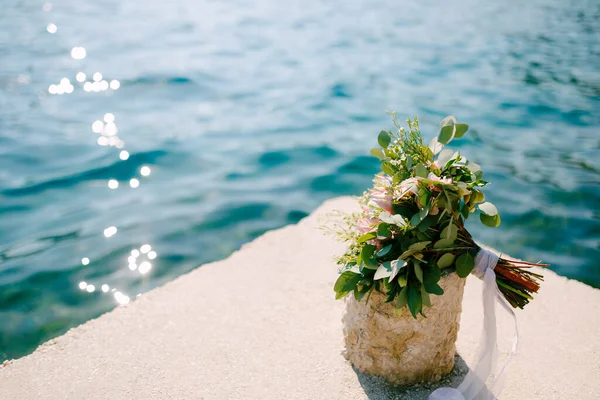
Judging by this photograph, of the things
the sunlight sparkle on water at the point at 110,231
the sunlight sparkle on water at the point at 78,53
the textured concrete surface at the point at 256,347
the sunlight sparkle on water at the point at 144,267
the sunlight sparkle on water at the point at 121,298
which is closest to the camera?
the textured concrete surface at the point at 256,347

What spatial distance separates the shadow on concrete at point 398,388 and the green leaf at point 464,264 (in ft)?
2.26

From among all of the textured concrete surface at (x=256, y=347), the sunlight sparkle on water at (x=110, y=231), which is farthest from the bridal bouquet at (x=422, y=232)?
the sunlight sparkle on water at (x=110, y=231)

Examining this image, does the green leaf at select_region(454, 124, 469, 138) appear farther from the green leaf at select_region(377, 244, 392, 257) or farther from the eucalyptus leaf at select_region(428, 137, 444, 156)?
the green leaf at select_region(377, 244, 392, 257)

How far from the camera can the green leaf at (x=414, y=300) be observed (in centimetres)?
256

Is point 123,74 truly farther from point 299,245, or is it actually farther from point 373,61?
point 299,245

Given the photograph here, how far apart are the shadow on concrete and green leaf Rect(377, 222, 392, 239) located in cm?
83

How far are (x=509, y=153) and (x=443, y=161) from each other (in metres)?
4.16

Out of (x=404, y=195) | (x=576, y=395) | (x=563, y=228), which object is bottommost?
(x=563, y=228)

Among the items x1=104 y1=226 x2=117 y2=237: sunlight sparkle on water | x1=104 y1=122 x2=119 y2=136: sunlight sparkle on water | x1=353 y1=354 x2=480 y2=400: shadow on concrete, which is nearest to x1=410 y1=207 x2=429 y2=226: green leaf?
x1=353 y1=354 x2=480 y2=400: shadow on concrete

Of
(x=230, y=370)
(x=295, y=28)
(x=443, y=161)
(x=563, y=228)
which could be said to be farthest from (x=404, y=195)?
(x=295, y=28)

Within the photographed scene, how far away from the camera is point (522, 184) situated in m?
5.84

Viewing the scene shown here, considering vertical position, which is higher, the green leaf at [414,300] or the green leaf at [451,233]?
the green leaf at [451,233]

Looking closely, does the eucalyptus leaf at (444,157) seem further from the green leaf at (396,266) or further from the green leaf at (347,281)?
the green leaf at (347,281)

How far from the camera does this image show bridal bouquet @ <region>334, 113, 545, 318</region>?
103 inches
